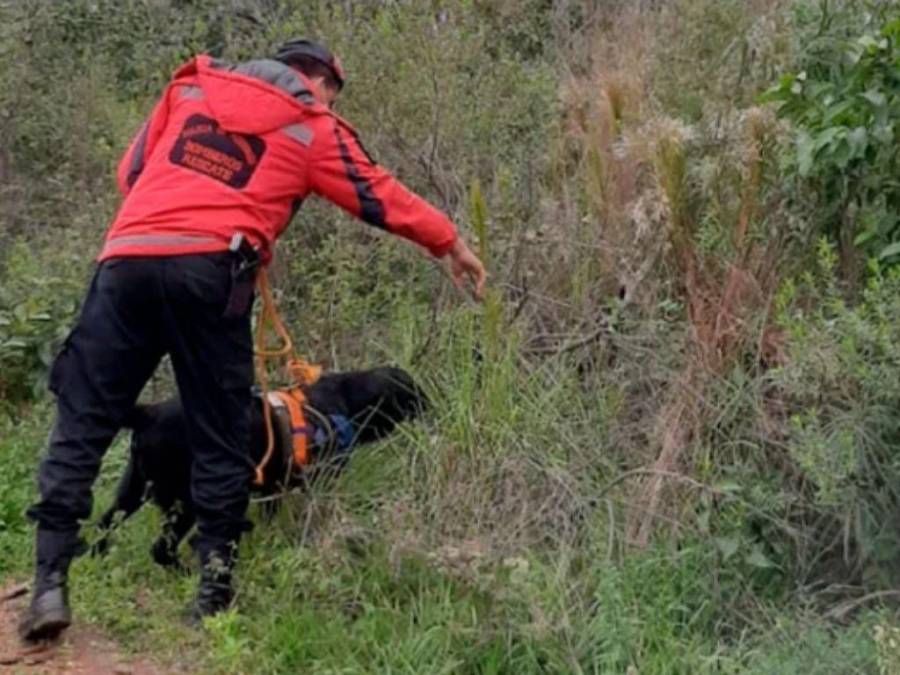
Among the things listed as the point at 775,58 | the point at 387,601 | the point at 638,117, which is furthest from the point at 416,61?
the point at 387,601

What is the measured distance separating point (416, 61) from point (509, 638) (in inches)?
137

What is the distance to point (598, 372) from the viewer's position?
5305mm

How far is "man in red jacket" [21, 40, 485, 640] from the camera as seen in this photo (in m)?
4.51

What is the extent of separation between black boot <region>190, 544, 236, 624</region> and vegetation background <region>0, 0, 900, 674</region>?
0.07 metres

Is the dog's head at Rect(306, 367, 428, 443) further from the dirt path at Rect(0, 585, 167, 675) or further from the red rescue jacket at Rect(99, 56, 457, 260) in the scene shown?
the dirt path at Rect(0, 585, 167, 675)

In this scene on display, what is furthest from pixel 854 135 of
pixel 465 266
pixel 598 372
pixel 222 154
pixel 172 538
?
pixel 172 538

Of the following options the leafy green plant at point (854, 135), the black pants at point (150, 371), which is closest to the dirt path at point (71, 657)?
the black pants at point (150, 371)

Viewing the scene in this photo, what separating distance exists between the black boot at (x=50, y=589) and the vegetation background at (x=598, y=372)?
25cm

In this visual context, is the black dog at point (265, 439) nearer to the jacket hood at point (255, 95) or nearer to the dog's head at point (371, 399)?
the dog's head at point (371, 399)

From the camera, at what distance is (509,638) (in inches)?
169

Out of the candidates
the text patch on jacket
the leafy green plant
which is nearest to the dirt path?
the text patch on jacket

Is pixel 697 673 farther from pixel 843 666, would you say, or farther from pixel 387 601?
pixel 387 601

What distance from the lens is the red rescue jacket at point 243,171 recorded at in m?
4.52

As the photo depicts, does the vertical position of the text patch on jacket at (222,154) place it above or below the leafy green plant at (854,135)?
above
